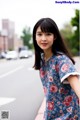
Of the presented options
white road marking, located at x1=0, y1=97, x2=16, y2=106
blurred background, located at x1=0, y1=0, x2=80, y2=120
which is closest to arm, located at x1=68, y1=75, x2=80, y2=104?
blurred background, located at x1=0, y1=0, x2=80, y2=120

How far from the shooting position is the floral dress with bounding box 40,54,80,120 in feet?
4.13

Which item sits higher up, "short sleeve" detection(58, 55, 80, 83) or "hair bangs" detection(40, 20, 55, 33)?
"hair bangs" detection(40, 20, 55, 33)

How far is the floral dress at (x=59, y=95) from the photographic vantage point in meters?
1.26

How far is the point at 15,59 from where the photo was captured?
3238 mm

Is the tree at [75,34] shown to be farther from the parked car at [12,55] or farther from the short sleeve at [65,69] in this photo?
the short sleeve at [65,69]

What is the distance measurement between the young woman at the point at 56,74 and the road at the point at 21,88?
1367 mm

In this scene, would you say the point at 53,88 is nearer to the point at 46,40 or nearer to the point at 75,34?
the point at 46,40

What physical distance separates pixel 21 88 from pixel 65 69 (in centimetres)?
228

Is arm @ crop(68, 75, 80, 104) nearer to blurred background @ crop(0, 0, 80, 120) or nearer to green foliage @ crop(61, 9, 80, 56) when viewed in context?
blurred background @ crop(0, 0, 80, 120)

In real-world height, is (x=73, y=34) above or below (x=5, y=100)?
above

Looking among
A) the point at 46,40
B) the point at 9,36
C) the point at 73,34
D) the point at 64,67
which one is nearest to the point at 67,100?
the point at 64,67

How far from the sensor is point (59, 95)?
1276 millimetres

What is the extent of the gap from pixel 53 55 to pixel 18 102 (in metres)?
1.89

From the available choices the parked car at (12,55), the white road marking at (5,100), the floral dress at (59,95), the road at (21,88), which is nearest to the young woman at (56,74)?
the floral dress at (59,95)
